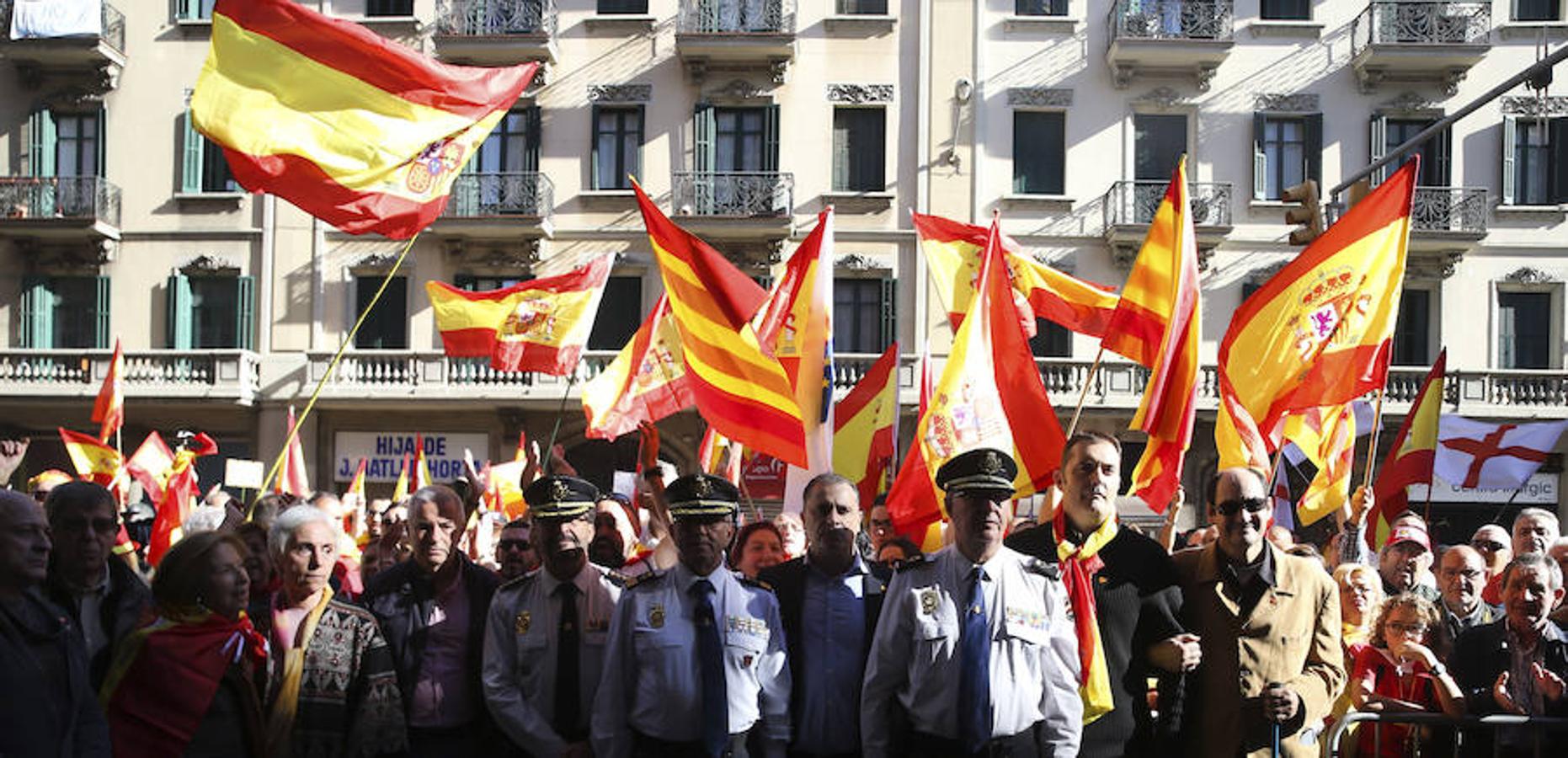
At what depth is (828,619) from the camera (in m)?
5.27

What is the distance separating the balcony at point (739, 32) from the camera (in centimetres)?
2384

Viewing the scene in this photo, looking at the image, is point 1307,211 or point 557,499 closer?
point 557,499

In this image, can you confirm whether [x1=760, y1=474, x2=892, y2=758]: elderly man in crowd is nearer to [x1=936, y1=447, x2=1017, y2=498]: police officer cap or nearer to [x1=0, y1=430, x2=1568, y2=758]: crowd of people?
[x1=0, y1=430, x2=1568, y2=758]: crowd of people

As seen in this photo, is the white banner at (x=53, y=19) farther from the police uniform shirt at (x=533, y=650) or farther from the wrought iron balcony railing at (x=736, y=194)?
the police uniform shirt at (x=533, y=650)

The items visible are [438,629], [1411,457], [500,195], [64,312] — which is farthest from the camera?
[64,312]

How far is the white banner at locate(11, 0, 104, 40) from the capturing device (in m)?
24.3

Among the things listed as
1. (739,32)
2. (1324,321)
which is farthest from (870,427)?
(739,32)

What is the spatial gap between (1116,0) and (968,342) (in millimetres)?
18507

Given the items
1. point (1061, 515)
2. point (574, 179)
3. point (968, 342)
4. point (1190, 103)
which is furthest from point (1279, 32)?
point (1061, 515)

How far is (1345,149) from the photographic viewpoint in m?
24.0

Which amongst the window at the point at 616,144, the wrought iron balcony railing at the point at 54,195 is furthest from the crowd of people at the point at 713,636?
the wrought iron balcony railing at the point at 54,195

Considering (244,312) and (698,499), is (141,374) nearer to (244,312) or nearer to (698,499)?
(244,312)

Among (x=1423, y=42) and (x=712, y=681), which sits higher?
(x=1423, y=42)

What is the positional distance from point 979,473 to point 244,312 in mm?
22300
